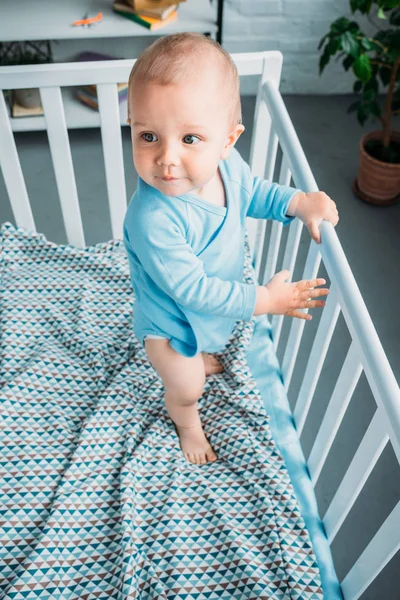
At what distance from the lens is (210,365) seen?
127cm

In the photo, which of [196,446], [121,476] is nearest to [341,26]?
[196,446]

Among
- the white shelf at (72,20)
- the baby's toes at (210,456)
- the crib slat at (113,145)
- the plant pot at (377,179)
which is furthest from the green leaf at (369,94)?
the baby's toes at (210,456)

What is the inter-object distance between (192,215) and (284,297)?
20 centimetres

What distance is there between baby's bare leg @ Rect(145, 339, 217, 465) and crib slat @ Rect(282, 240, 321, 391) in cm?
19

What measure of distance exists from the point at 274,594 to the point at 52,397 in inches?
22.4

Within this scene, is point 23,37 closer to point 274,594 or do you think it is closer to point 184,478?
point 184,478

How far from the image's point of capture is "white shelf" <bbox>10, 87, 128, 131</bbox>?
89.3 inches

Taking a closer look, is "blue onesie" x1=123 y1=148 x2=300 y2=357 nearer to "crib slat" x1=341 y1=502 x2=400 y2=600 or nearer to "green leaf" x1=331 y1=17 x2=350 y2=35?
"crib slat" x1=341 y1=502 x2=400 y2=600

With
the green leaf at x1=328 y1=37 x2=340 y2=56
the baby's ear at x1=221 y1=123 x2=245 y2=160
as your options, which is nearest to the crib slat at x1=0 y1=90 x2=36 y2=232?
the baby's ear at x1=221 y1=123 x2=245 y2=160

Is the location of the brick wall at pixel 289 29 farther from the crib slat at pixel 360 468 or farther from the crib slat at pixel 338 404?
the crib slat at pixel 360 468

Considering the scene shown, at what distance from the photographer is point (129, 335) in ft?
4.34

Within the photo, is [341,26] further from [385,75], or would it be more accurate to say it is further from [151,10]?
[151,10]

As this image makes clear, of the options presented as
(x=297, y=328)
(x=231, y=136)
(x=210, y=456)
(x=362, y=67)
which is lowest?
(x=210, y=456)

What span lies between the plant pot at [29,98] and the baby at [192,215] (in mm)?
1541
